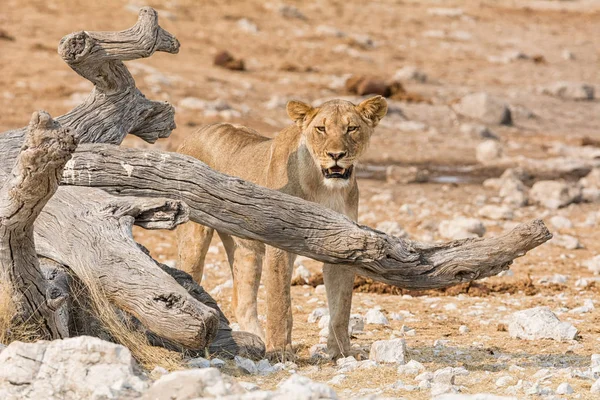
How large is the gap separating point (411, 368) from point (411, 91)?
14283mm

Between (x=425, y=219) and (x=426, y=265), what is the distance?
19.8 ft

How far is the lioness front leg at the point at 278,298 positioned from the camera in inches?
250

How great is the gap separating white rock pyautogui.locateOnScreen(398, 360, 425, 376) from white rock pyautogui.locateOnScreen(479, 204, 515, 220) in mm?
6269

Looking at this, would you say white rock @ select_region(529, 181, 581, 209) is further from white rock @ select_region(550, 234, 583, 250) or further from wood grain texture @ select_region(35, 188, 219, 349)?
wood grain texture @ select_region(35, 188, 219, 349)

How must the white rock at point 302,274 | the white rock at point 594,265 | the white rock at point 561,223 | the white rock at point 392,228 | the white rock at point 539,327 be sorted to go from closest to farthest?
the white rock at point 539,327, the white rock at point 302,274, the white rock at point 594,265, the white rock at point 392,228, the white rock at point 561,223

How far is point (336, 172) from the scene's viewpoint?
6355mm

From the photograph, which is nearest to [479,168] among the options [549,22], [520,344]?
[520,344]

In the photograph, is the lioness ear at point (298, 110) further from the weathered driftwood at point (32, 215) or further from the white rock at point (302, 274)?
the white rock at point (302, 274)

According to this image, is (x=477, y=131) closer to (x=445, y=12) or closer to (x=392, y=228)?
(x=392, y=228)

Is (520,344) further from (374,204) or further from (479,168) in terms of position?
(479,168)

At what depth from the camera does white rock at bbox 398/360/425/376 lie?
5.68 m

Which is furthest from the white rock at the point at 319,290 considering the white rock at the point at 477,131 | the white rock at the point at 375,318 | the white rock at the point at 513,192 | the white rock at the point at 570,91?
the white rock at the point at 570,91

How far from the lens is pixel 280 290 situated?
6414mm

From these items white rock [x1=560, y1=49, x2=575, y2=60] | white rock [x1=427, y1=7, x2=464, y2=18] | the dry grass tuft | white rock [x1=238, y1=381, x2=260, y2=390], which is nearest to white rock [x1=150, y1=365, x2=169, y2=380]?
white rock [x1=238, y1=381, x2=260, y2=390]
